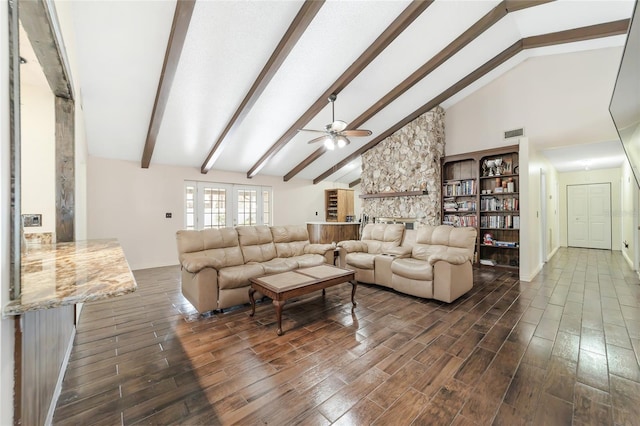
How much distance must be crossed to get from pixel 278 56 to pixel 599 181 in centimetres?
971

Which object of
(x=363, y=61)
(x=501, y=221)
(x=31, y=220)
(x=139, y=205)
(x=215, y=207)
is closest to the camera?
(x=31, y=220)

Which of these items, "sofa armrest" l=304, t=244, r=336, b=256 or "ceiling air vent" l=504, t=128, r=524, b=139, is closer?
"sofa armrest" l=304, t=244, r=336, b=256

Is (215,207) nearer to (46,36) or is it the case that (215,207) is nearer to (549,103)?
(46,36)

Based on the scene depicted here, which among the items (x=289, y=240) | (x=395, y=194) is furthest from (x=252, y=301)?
(x=395, y=194)

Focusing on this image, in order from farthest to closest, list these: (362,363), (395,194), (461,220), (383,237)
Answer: (395,194), (461,220), (383,237), (362,363)

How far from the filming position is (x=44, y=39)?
60.3 inches

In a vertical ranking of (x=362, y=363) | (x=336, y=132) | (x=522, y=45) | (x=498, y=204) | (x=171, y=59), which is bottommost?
(x=362, y=363)

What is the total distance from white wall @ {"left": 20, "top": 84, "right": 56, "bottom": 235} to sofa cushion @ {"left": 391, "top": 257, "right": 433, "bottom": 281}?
12.9 feet

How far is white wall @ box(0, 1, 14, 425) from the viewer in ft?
2.64

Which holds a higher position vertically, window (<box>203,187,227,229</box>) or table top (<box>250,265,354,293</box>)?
window (<box>203,187,227,229</box>)

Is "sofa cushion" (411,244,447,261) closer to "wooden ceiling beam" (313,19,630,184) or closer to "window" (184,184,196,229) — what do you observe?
"wooden ceiling beam" (313,19,630,184)

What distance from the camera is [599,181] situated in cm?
750

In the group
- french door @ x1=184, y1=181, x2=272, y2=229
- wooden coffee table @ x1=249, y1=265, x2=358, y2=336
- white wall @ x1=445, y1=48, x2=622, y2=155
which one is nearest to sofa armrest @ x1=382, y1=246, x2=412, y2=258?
wooden coffee table @ x1=249, y1=265, x2=358, y2=336

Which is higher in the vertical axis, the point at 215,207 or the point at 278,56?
the point at 278,56
